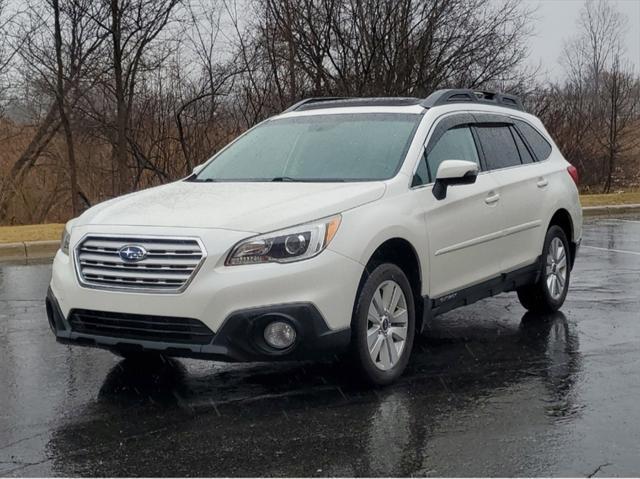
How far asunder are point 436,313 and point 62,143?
53.9ft

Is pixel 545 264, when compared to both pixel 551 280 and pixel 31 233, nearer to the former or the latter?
pixel 551 280

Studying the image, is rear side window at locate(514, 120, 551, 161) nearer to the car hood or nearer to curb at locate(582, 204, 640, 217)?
the car hood

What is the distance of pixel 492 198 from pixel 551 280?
57.8 inches

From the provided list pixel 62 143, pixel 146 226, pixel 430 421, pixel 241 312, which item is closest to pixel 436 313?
pixel 430 421

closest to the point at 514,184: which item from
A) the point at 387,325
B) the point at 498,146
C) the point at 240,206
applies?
the point at 498,146

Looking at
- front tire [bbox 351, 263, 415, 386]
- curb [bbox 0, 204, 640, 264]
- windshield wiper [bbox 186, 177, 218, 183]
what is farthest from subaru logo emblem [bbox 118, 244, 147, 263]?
curb [bbox 0, 204, 640, 264]

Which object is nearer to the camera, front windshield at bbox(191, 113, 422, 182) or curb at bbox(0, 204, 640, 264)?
front windshield at bbox(191, 113, 422, 182)

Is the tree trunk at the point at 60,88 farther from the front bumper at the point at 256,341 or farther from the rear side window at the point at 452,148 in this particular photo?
the front bumper at the point at 256,341

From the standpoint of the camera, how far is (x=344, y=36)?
19.9m

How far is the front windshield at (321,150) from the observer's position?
5934 millimetres

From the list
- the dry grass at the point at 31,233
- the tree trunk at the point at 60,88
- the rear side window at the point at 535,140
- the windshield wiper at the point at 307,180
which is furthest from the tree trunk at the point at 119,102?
the windshield wiper at the point at 307,180

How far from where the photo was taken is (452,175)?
577 cm

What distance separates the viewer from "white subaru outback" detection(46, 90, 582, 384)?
477cm

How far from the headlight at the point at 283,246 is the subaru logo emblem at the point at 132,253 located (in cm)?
49
